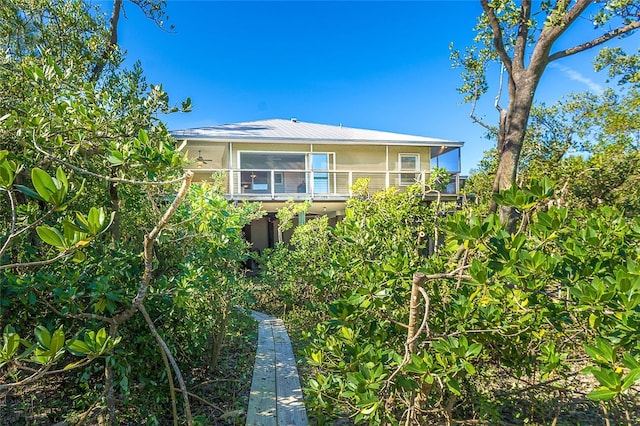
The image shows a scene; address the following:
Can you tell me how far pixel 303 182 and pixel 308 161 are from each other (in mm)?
1052

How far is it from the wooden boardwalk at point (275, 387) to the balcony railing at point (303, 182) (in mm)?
8198

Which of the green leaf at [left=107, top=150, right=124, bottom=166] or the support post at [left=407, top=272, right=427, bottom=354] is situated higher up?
the green leaf at [left=107, top=150, right=124, bottom=166]

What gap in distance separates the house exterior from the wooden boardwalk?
8.24 metres

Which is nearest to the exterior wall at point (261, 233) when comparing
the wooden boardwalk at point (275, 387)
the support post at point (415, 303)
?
the wooden boardwalk at point (275, 387)

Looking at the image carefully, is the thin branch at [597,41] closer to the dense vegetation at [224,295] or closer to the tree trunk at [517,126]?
the tree trunk at [517,126]

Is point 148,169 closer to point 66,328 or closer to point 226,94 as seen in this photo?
point 66,328

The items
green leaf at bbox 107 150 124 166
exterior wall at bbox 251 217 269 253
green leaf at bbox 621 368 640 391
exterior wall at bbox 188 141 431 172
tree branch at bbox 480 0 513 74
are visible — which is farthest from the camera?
exterior wall at bbox 251 217 269 253

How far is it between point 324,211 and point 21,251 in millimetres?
14366

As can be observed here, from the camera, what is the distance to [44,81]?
2.30 m

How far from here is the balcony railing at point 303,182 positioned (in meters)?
13.1

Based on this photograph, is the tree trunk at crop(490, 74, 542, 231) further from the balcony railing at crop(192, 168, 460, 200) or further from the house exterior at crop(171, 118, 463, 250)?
the balcony railing at crop(192, 168, 460, 200)

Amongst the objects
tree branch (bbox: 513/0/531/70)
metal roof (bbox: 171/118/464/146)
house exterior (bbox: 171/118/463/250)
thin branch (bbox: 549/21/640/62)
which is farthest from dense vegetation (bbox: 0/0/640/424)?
metal roof (bbox: 171/118/464/146)

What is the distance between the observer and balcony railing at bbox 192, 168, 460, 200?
13.1m

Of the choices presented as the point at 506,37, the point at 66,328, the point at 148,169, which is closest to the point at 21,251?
the point at 66,328
